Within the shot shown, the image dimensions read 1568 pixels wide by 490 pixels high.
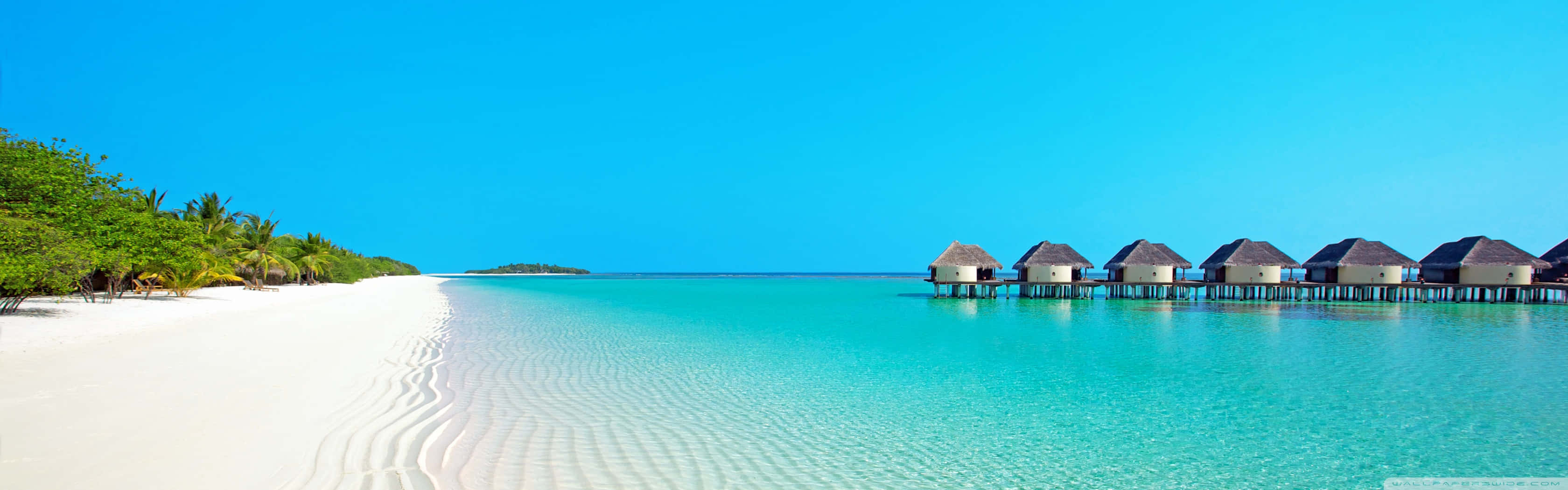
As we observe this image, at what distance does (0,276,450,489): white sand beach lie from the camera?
3.19 meters

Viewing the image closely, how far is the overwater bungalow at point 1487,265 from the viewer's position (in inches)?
960

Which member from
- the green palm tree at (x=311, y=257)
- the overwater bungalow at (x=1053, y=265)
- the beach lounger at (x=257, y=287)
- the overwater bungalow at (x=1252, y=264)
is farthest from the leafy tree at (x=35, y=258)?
the overwater bungalow at (x=1252, y=264)

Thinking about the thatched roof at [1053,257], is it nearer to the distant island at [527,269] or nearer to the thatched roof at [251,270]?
the thatched roof at [251,270]

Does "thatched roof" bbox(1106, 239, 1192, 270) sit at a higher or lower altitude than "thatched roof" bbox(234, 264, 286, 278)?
higher

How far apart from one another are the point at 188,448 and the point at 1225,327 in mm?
16381

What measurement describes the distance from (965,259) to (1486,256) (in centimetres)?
1935

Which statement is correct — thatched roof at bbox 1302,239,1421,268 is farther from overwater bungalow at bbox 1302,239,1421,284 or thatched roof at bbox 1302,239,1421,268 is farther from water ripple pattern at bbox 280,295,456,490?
water ripple pattern at bbox 280,295,456,490

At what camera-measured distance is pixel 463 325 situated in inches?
496

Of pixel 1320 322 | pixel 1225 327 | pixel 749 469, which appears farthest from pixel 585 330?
pixel 1320 322

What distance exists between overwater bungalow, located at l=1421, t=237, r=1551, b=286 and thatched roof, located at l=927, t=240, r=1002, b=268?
671 inches

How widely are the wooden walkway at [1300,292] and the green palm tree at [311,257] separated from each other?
2785cm

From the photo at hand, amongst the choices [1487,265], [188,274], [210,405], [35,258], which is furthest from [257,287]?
[1487,265]

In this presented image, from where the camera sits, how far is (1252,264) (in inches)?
1037

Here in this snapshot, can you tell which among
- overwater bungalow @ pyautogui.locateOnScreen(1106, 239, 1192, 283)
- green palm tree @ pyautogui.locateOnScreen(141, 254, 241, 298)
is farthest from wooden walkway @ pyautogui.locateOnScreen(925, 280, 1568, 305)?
green palm tree @ pyautogui.locateOnScreen(141, 254, 241, 298)
